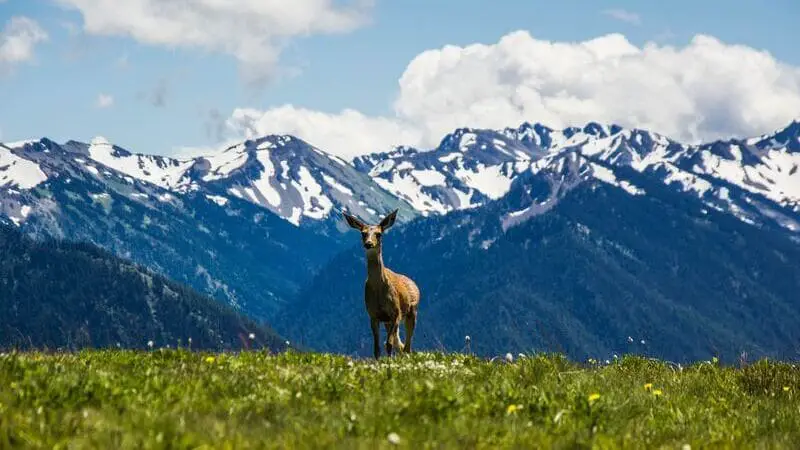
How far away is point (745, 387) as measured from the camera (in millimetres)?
15164

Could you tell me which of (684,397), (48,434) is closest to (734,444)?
(684,397)

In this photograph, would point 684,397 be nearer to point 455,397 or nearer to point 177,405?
point 455,397

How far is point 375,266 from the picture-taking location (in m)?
21.6

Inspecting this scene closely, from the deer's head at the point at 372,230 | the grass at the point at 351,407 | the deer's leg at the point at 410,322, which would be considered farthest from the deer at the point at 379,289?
the grass at the point at 351,407

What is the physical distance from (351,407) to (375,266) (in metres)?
11.9

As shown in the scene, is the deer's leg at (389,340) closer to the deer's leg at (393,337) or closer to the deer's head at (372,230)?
the deer's leg at (393,337)

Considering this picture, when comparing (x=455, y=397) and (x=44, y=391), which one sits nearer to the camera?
(x=44, y=391)

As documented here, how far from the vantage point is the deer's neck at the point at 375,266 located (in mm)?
21562

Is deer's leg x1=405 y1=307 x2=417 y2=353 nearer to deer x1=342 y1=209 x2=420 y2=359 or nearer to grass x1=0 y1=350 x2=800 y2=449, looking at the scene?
deer x1=342 y1=209 x2=420 y2=359

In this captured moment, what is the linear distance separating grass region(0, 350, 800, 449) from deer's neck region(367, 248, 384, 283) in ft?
22.9

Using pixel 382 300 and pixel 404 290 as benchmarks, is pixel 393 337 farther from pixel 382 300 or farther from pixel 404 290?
pixel 404 290

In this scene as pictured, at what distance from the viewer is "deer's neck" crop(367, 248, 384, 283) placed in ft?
70.7

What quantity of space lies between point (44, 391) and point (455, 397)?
14.1ft

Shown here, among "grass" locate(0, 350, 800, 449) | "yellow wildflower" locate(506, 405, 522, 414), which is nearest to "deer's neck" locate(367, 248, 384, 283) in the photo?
"grass" locate(0, 350, 800, 449)
